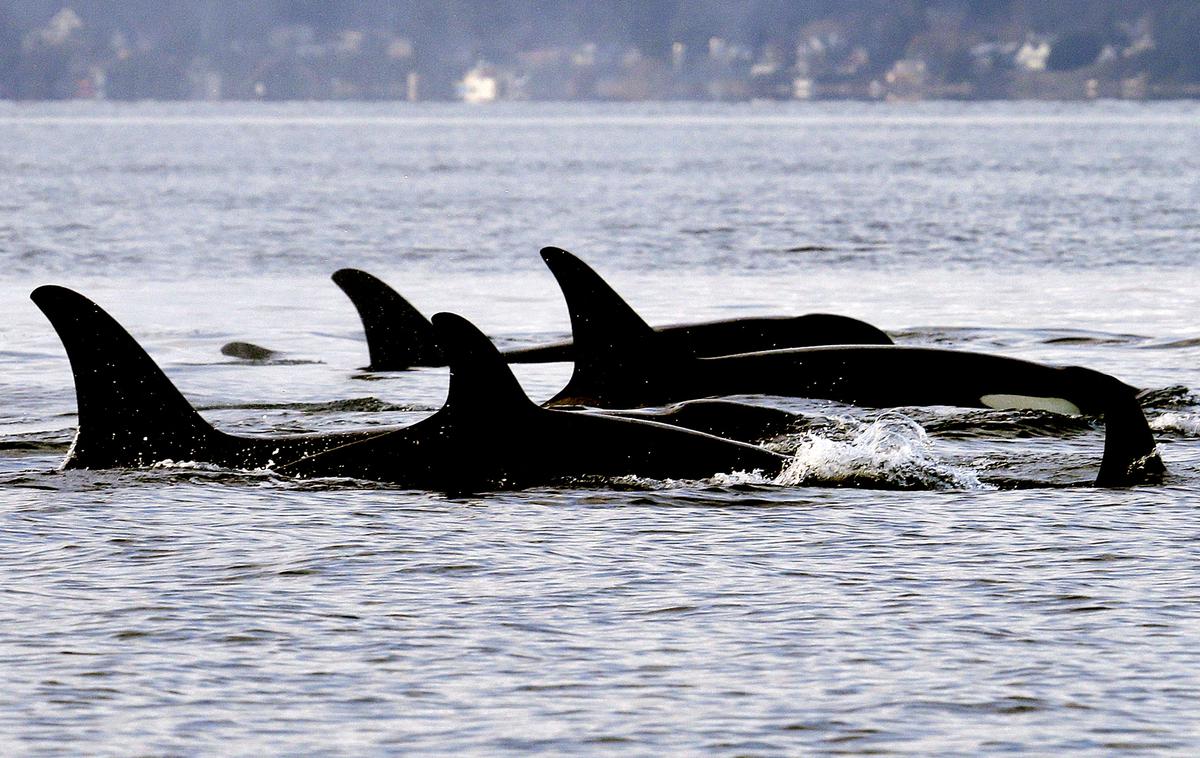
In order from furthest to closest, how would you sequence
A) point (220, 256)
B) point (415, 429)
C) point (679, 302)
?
point (220, 256) < point (679, 302) < point (415, 429)

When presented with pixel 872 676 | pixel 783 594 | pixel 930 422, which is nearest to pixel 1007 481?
pixel 930 422

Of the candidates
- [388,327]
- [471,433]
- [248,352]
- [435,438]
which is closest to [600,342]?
[435,438]

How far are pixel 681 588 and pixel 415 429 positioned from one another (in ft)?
10.3

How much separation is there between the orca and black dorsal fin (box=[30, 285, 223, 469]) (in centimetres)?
366

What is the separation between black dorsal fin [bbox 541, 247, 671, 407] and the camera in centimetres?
1630

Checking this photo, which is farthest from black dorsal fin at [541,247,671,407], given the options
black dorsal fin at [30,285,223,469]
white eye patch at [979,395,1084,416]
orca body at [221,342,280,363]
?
orca body at [221,342,280,363]

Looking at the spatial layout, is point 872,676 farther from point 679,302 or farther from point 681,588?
point 679,302

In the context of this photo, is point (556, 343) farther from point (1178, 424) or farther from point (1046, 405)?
point (1178, 424)

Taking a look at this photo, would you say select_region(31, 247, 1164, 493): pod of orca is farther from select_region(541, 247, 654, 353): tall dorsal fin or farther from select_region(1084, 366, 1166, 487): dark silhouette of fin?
select_region(541, 247, 654, 353): tall dorsal fin

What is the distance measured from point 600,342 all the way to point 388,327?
171 inches

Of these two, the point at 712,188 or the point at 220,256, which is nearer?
the point at 220,256

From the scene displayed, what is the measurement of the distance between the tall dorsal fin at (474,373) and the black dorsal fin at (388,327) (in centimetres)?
774

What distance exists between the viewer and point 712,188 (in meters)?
66.2

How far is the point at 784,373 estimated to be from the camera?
16.7m
